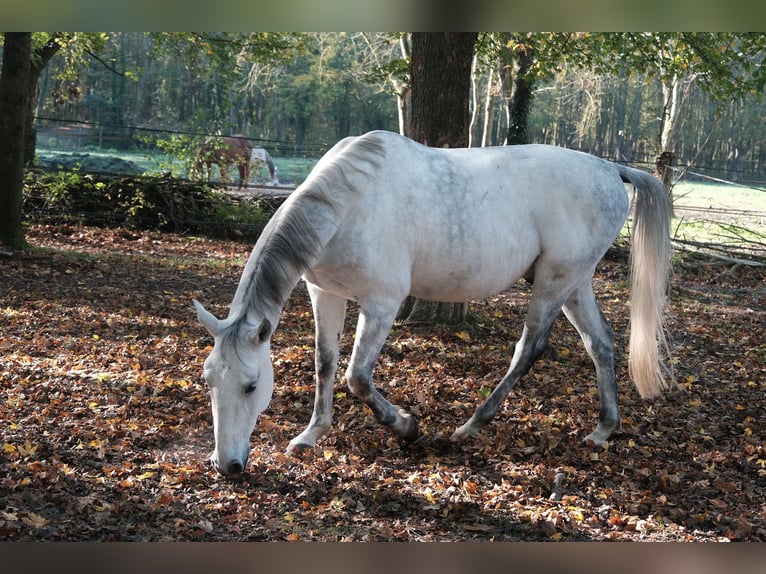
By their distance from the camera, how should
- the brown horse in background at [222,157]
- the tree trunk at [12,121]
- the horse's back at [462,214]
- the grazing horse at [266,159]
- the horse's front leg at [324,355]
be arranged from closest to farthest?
the horse's back at [462,214] → the horse's front leg at [324,355] → the tree trunk at [12,121] → the brown horse in background at [222,157] → the grazing horse at [266,159]

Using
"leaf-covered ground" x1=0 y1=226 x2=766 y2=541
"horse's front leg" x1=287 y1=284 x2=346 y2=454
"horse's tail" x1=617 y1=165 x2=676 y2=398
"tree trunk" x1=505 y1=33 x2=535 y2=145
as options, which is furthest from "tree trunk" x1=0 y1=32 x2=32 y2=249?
"tree trunk" x1=505 y1=33 x2=535 y2=145

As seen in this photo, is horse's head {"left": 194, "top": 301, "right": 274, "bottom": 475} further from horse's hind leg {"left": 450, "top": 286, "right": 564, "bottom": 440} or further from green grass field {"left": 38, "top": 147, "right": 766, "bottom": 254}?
green grass field {"left": 38, "top": 147, "right": 766, "bottom": 254}

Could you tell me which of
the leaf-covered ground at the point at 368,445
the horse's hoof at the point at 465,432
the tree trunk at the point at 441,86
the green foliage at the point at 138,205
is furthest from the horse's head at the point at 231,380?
the green foliage at the point at 138,205

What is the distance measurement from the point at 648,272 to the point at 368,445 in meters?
1.98

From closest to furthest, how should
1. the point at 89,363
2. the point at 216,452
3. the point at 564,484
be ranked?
1. the point at 216,452
2. the point at 564,484
3. the point at 89,363

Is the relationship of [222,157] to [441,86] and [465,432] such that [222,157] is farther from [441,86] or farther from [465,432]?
[465,432]

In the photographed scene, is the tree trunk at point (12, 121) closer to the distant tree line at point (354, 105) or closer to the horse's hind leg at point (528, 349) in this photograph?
the distant tree line at point (354, 105)

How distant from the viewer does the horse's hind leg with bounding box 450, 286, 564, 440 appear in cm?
415

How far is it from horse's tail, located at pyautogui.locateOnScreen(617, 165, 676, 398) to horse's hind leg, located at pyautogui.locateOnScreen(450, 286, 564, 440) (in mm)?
591

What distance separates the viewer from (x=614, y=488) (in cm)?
362

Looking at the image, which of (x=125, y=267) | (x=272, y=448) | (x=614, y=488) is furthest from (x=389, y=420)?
(x=125, y=267)

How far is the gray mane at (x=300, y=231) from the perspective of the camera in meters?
3.16
